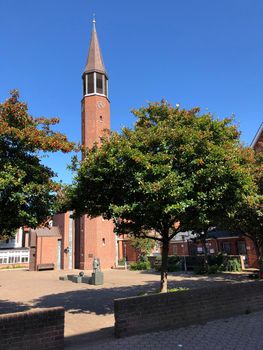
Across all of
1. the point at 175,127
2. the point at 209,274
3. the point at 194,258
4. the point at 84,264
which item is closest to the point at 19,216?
the point at 175,127

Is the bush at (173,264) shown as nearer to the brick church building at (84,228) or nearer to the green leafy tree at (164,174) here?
the brick church building at (84,228)

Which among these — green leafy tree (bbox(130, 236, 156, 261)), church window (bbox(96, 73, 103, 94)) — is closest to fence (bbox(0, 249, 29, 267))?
green leafy tree (bbox(130, 236, 156, 261))

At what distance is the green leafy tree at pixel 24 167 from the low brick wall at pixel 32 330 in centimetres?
257

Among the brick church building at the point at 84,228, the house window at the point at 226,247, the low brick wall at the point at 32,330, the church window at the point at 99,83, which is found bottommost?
the low brick wall at the point at 32,330

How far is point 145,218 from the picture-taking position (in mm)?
10406

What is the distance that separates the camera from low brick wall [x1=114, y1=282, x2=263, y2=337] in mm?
7737

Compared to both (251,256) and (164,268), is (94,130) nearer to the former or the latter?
(251,256)

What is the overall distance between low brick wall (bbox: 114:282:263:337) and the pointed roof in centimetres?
3899

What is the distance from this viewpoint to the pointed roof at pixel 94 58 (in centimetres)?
4445

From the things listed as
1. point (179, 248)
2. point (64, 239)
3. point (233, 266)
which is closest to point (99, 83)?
point (64, 239)

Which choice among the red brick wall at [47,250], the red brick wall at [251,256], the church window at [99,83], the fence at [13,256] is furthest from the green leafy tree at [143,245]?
the fence at [13,256]

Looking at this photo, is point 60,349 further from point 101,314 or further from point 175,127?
point 175,127

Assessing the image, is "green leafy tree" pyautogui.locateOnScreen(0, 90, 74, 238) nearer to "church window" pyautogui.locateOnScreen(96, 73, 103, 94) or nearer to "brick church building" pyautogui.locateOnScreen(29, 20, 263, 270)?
"brick church building" pyautogui.locateOnScreen(29, 20, 263, 270)

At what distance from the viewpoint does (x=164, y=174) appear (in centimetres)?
896
